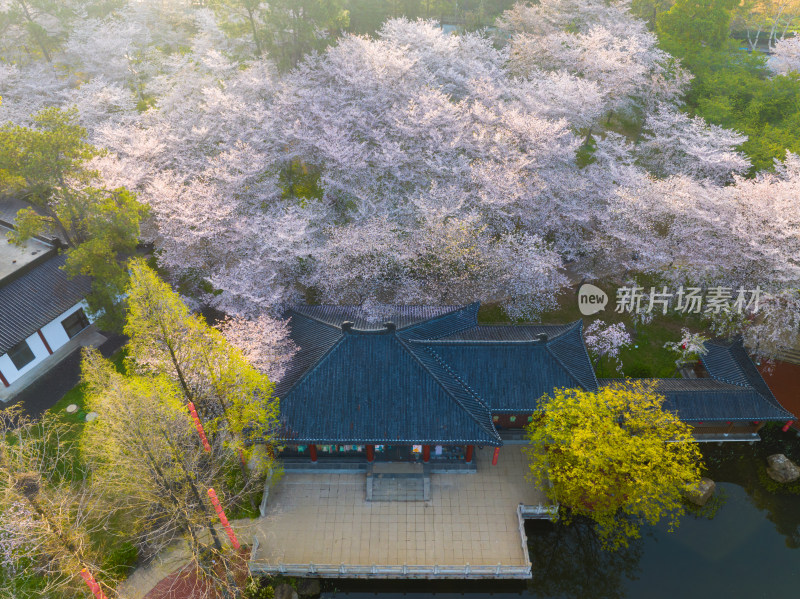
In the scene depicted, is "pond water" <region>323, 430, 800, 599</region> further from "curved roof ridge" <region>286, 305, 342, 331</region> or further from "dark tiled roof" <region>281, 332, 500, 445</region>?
"curved roof ridge" <region>286, 305, 342, 331</region>

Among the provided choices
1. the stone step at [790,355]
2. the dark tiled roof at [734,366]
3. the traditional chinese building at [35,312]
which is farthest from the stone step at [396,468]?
the stone step at [790,355]

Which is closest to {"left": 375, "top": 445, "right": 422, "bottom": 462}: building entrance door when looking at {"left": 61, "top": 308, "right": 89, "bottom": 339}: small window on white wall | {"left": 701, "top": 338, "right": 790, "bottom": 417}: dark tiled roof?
{"left": 701, "top": 338, "right": 790, "bottom": 417}: dark tiled roof

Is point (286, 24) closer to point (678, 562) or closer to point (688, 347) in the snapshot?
point (688, 347)

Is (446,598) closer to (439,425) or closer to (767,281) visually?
(439,425)

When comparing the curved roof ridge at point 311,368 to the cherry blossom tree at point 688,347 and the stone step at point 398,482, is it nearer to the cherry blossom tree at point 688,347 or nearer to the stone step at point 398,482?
the stone step at point 398,482

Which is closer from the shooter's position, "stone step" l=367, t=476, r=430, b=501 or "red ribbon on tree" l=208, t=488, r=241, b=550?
"red ribbon on tree" l=208, t=488, r=241, b=550

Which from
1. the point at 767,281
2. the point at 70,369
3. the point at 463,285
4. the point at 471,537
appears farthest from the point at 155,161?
the point at 767,281

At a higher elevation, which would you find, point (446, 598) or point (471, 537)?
point (471, 537)
